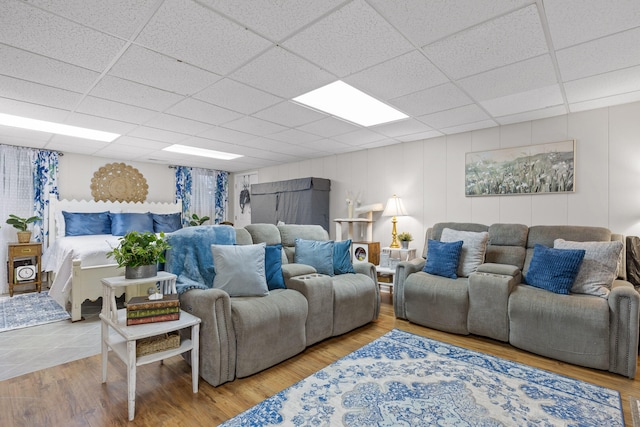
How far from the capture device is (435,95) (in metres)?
2.98

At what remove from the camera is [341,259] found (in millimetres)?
3471

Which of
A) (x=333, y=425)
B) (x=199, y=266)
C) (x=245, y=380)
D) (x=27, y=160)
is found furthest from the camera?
(x=27, y=160)

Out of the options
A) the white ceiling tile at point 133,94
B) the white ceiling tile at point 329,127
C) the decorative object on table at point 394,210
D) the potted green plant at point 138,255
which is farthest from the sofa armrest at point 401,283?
the white ceiling tile at point 133,94

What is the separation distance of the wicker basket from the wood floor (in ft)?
1.07

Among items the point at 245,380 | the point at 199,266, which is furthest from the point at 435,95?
the point at 245,380

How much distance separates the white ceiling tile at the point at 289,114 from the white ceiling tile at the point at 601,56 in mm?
2153

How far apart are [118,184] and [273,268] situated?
4745 mm

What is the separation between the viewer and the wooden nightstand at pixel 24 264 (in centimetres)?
467

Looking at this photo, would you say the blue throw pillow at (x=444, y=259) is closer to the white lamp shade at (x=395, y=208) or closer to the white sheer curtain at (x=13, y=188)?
the white lamp shade at (x=395, y=208)

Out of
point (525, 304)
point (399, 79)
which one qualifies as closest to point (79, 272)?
point (399, 79)

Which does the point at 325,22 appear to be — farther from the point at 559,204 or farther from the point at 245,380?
the point at 559,204

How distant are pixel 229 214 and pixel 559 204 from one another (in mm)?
6497

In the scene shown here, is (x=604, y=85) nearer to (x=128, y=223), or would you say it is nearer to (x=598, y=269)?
(x=598, y=269)

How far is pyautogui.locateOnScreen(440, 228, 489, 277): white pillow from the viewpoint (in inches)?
136
